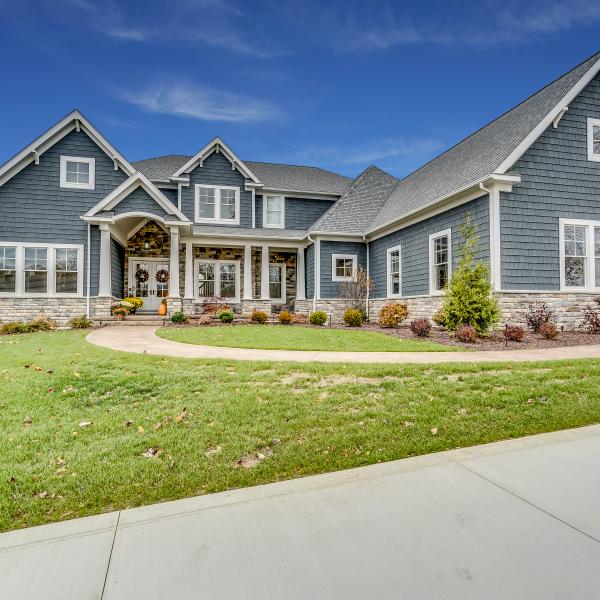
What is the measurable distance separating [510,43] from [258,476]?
21.7 m

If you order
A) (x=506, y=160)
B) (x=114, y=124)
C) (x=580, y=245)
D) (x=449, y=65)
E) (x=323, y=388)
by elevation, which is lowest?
(x=323, y=388)

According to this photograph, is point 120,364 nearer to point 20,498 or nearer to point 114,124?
point 20,498

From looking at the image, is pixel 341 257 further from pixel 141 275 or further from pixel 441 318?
pixel 141 275

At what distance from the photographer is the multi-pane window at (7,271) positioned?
15.2 metres

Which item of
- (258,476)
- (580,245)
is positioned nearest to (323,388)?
(258,476)

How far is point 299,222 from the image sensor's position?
68.0ft

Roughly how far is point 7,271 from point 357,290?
45.5 ft

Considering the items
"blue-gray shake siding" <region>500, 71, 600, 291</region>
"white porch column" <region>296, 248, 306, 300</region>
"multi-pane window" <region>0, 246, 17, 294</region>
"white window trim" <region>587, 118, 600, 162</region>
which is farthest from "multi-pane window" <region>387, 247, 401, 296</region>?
"multi-pane window" <region>0, 246, 17, 294</region>

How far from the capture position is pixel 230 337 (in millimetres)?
10680

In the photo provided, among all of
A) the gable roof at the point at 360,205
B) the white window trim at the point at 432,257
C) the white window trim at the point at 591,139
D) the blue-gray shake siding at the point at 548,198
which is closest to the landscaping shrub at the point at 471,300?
the blue-gray shake siding at the point at 548,198

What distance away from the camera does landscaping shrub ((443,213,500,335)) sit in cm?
1080

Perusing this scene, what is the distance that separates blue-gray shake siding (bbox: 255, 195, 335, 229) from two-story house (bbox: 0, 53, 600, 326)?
57mm

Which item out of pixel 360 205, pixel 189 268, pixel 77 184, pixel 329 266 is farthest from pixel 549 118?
pixel 77 184

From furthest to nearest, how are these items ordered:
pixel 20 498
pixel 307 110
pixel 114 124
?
pixel 114 124, pixel 307 110, pixel 20 498
